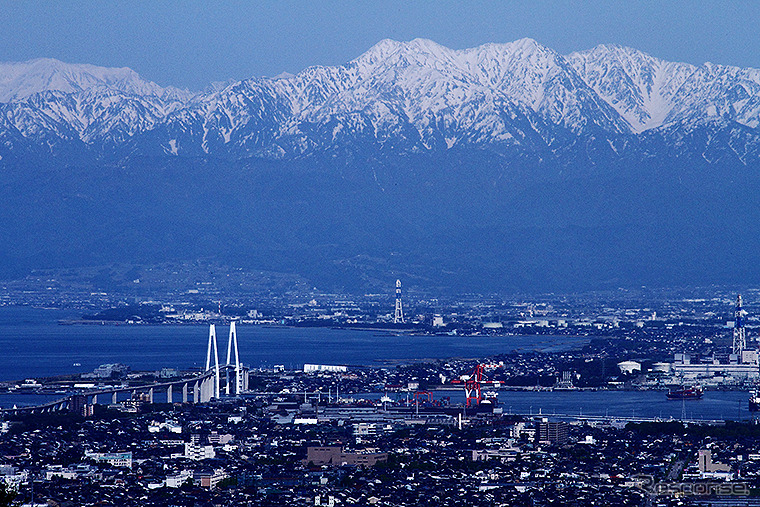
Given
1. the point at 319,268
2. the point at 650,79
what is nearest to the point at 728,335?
the point at 319,268

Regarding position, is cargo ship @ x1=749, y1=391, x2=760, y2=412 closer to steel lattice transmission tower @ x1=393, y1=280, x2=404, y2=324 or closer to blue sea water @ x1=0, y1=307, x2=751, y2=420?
blue sea water @ x1=0, y1=307, x2=751, y2=420

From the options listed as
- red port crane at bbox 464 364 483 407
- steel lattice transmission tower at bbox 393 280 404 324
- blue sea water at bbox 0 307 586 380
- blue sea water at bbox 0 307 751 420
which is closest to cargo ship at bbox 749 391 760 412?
blue sea water at bbox 0 307 751 420

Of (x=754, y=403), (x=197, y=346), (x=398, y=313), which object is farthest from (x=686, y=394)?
(x=398, y=313)

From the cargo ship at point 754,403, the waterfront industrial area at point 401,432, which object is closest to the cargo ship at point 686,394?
the waterfront industrial area at point 401,432

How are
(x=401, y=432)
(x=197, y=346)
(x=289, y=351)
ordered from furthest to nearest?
(x=197, y=346) → (x=289, y=351) → (x=401, y=432)

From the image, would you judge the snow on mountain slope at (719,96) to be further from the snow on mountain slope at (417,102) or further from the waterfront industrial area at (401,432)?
the waterfront industrial area at (401,432)

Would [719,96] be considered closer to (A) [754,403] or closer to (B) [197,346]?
(B) [197,346]

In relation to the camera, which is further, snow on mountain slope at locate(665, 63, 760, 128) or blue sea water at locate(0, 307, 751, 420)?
snow on mountain slope at locate(665, 63, 760, 128)
